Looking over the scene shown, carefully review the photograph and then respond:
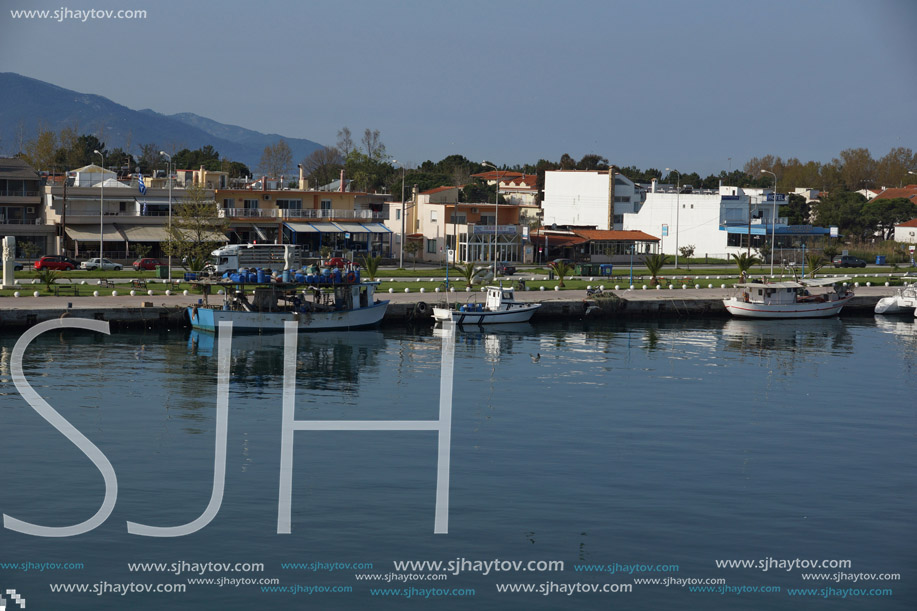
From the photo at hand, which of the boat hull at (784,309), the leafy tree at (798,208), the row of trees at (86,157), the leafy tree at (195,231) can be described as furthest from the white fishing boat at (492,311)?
the leafy tree at (798,208)

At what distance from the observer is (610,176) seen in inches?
4899

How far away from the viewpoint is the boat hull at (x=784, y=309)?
228 ft

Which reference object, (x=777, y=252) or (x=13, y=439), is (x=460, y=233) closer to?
(x=777, y=252)

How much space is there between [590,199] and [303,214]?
142ft

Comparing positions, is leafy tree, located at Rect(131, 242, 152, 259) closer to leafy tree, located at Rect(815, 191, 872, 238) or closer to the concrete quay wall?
the concrete quay wall

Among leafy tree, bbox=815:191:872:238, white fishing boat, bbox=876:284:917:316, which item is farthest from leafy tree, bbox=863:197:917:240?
white fishing boat, bbox=876:284:917:316

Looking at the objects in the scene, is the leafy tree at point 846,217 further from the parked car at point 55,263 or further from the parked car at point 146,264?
the parked car at point 55,263

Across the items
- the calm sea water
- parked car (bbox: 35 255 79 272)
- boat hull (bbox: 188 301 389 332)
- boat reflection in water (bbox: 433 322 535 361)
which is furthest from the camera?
parked car (bbox: 35 255 79 272)

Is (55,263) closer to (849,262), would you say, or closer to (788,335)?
(788,335)

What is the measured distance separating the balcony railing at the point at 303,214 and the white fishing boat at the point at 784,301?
40.3 m

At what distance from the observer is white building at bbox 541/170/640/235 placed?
125 meters

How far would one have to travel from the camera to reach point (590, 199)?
12619cm

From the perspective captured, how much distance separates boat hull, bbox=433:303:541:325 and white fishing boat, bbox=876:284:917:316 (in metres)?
28.3

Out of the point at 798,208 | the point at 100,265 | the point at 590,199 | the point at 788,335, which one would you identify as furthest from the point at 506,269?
the point at 798,208
